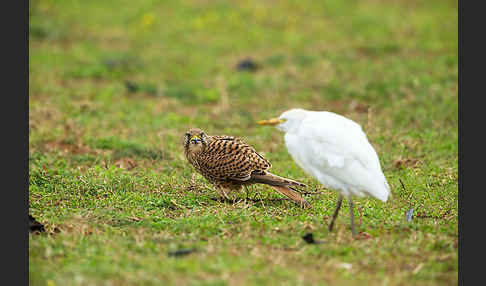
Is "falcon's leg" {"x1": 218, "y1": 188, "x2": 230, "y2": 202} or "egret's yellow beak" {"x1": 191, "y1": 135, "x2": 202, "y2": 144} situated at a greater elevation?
"egret's yellow beak" {"x1": 191, "y1": 135, "x2": 202, "y2": 144}

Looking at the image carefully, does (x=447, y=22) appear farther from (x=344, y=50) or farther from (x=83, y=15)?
(x=83, y=15)

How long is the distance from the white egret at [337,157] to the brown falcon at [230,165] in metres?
0.94

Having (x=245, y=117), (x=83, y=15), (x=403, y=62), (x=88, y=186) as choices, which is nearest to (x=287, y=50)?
(x=403, y=62)

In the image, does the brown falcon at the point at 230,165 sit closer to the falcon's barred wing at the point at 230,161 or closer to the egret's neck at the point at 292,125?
the falcon's barred wing at the point at 230,161

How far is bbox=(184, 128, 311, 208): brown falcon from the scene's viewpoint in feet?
21.0

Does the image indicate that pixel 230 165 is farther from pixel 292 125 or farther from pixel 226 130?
pixel 226 130

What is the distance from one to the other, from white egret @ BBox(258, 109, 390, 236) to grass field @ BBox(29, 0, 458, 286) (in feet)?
1.55

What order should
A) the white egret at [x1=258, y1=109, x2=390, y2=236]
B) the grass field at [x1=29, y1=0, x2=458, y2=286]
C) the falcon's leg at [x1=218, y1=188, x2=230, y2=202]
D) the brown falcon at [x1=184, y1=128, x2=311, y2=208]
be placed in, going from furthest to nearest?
1. the falcon's leg at [x1=218, y1=188, x2=230, y2=202]
2. the brown falcon at [x1=184, y1=128, x2=311, y2=208]
3. the white egret at [x1=258, y1=109, x2=390, y2=236]
4. the grass field at [x1=29, y1=0, x2=458, y2=286]

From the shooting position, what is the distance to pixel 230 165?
649 centimetres

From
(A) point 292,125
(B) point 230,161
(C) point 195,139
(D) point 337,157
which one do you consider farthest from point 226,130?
(D) point 337,157

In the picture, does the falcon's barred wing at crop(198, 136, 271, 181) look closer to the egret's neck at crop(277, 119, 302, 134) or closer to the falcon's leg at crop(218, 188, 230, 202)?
the falcon's leg at crop(218, 188, 230, 202)

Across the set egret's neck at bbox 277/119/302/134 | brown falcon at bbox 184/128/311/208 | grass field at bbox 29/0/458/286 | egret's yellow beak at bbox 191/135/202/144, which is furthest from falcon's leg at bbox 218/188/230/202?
egret's neck at bbox 277/119/302/134

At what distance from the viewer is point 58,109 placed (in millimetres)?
10164

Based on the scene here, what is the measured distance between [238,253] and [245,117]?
220 inches
